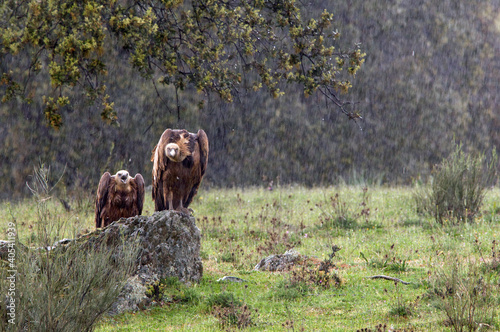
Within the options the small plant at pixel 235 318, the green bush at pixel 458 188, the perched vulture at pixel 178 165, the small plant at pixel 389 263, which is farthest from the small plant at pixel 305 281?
the green bush at pixel 458 188

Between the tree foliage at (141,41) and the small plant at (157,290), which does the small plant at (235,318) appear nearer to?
the small plant at (157,290)

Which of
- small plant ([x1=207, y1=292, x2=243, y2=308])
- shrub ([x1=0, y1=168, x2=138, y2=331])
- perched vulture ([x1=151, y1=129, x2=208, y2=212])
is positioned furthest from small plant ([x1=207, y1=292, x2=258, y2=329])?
perched vulture ([x1=151, y1=129, x2=208, y2=212])

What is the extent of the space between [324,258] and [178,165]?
2468 millimetres

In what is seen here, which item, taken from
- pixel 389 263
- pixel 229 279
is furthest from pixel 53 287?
pixel 389 263

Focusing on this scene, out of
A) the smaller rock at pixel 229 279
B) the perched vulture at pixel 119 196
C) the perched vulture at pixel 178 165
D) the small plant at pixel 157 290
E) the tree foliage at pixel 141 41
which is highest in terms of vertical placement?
the tree foliage at pixel 141 41

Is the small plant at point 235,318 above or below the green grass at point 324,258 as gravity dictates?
above

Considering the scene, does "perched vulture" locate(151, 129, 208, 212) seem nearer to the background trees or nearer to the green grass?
the green grass

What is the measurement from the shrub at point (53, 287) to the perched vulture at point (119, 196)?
3.32 metres

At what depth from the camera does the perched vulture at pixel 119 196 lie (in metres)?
7.26

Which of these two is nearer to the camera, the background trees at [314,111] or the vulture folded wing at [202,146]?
the vulture folded wing at [202,146]

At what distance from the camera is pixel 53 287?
3.50 metres

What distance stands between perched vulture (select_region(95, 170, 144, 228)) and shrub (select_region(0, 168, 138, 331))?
332 centimetres

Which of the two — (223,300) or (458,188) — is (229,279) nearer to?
(223,300)

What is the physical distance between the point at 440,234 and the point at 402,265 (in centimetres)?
209
